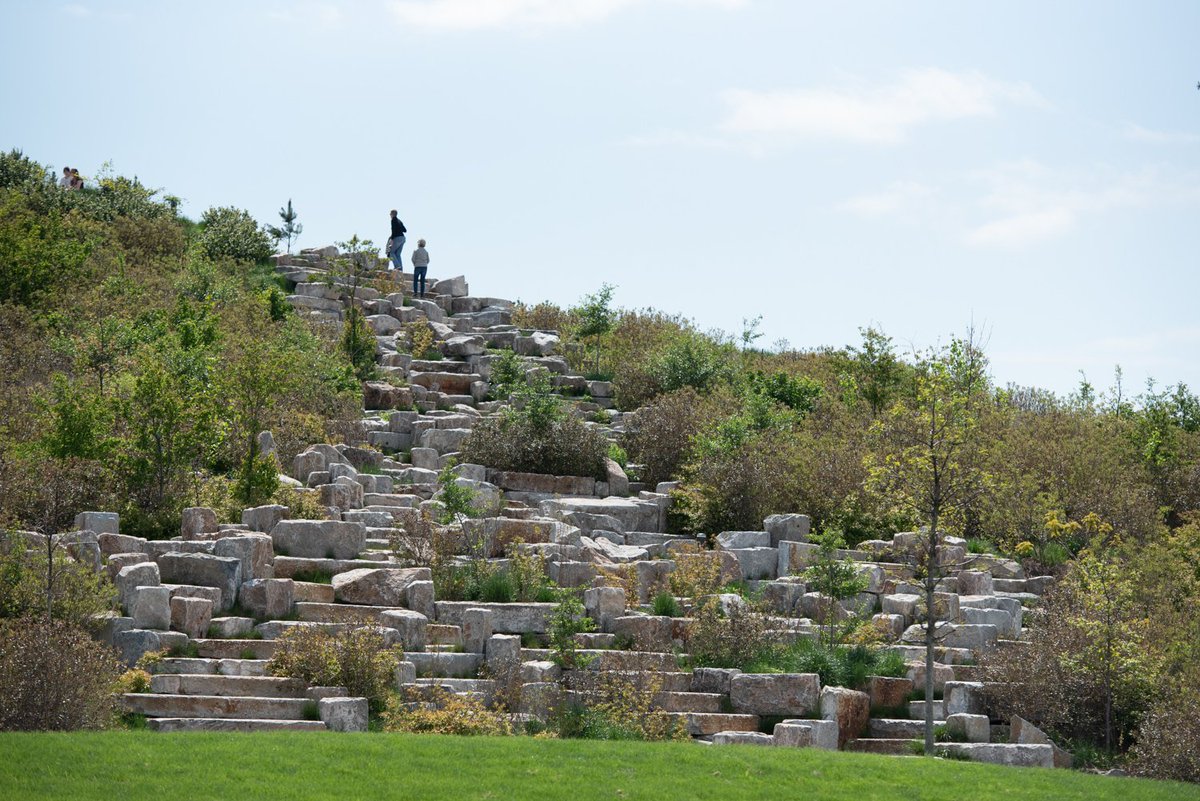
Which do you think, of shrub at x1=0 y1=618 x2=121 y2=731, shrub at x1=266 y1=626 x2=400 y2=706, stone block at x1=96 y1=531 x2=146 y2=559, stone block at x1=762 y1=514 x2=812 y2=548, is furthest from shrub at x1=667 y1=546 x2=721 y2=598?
shrub at x1=0 y1=618 x2=121 y2=731

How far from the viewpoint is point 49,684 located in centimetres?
1359

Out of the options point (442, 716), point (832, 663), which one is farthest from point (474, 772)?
point (832, 663)

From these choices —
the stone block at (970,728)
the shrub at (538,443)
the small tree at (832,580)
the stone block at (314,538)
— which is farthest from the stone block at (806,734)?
the shrub at (538,443)

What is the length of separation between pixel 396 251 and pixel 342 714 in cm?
2554

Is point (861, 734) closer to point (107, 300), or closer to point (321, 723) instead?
point (321, 723)

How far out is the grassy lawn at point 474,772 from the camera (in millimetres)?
11953

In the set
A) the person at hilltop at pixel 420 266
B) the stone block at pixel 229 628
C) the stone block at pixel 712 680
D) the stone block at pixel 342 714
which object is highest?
the person at hilltop at pixel 420 266

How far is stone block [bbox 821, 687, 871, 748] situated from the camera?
16.6 m

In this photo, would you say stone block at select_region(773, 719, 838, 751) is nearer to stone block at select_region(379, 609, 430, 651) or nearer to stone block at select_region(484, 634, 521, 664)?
stone block at select_region(484, 634, 521, 664)

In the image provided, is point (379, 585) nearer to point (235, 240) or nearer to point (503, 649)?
point (503, 649)

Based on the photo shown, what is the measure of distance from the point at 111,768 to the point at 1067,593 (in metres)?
11.8

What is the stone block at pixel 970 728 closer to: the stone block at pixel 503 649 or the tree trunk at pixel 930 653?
the tree trunk at pixel 930 653

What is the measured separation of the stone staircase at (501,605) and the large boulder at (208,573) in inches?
0.9

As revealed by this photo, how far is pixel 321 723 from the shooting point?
14914 millimetres
